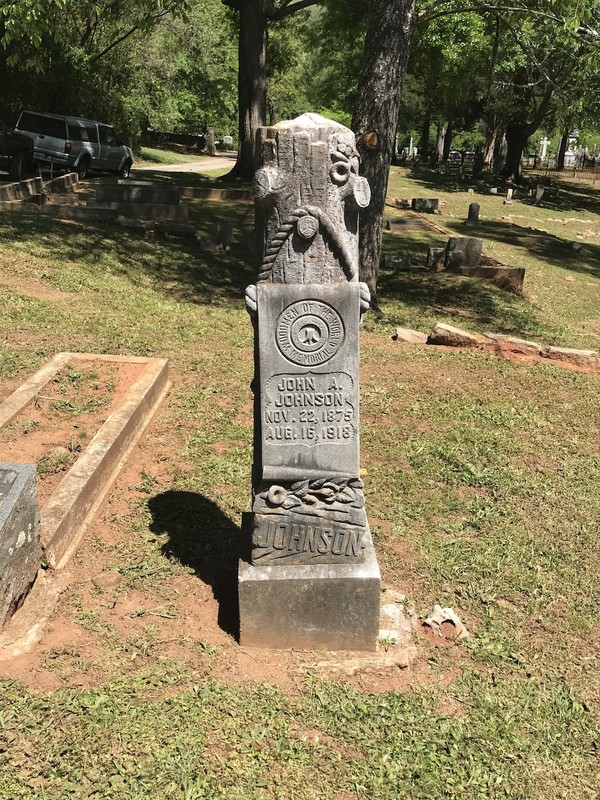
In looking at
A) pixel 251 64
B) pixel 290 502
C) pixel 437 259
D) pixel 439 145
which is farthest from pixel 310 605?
pixel 439 145

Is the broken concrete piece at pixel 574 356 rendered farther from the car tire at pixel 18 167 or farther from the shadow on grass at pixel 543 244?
the car tire at pixel 18 167

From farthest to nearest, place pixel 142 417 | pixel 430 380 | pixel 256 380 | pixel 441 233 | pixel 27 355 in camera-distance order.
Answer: pixel 441 233
pixel 430 380
pixel 27 355
pixel 142 417
pixel 256 380

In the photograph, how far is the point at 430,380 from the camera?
25.8ft

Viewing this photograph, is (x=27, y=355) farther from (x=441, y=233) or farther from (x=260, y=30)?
(x=260, y=30)

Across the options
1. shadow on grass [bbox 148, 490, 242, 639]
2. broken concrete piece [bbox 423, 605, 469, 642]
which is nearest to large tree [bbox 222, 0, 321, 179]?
shadow on grass [bbox 148, 490, 242, 639]

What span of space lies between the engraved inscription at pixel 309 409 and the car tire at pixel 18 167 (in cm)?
1778

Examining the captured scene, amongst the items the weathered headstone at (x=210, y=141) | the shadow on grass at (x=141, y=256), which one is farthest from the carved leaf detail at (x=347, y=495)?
the weathered headstone at (x=210, y=141)

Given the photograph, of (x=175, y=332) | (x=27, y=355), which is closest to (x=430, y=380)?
(x=175, y=332)

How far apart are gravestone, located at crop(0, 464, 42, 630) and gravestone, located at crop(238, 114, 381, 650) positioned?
120 centimetres

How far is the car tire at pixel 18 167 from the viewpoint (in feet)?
61.4

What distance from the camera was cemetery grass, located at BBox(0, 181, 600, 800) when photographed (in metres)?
3.06

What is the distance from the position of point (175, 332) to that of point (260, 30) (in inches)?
587

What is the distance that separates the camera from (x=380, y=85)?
31.2 feet

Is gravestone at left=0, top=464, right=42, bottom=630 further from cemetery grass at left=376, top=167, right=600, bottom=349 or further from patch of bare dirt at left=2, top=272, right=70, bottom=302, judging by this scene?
cemetery grass at left=376, top=167, right=600, bottom=349
